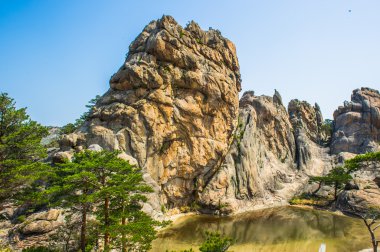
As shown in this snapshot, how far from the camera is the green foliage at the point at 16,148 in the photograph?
57.5 ft

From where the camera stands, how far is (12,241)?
18906 mm

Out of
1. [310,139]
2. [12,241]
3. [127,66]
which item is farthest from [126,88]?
[310,139]

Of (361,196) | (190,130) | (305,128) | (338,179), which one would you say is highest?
(305,128)

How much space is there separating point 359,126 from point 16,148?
223 feet

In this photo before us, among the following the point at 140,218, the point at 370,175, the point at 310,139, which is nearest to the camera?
the point at 140,218

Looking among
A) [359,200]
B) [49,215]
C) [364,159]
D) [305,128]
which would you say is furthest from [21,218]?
[305,128]

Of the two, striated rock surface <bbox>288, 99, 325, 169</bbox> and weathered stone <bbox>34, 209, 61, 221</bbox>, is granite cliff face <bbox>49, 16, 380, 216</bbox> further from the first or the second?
weathered stone <bbox>34, 209, 61, 221</bbox>

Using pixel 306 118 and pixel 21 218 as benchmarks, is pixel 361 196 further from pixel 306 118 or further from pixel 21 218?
pixel 21 218

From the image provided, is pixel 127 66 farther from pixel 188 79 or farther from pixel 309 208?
pixel 309 208

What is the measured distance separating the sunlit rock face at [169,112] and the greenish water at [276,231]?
7.82 m

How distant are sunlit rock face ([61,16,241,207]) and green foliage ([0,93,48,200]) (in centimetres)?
1439

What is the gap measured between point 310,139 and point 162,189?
4470cm

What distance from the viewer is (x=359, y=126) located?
63.3 m

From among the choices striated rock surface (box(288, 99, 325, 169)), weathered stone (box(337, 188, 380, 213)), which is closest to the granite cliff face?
striated rock surface (box(288, 99, 325, 169))
